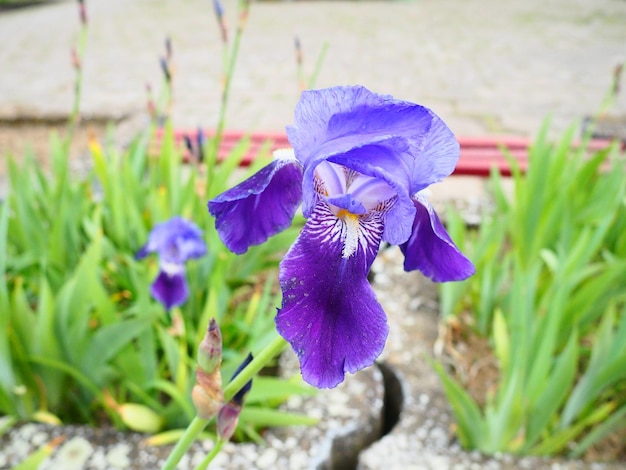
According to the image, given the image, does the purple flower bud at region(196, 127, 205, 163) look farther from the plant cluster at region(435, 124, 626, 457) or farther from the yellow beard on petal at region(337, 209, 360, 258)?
the yellow beard on petal at region(337, 209, 360, 258)

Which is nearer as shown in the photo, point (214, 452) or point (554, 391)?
point (214, 452)

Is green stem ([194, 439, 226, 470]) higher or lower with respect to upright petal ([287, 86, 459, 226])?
lower

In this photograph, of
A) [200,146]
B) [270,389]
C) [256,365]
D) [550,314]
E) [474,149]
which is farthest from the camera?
[474,149]

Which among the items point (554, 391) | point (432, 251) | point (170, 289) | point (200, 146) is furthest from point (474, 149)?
point (432, 251)

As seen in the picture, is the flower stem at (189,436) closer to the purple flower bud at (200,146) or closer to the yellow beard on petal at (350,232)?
the yellow beard on petal at (350,232)

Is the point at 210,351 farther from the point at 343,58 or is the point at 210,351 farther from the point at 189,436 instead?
the point at 343,58

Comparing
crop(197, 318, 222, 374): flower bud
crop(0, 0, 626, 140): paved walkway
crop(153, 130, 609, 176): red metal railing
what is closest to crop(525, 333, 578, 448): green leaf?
crop(197, 318, 222, 374): flower bud
